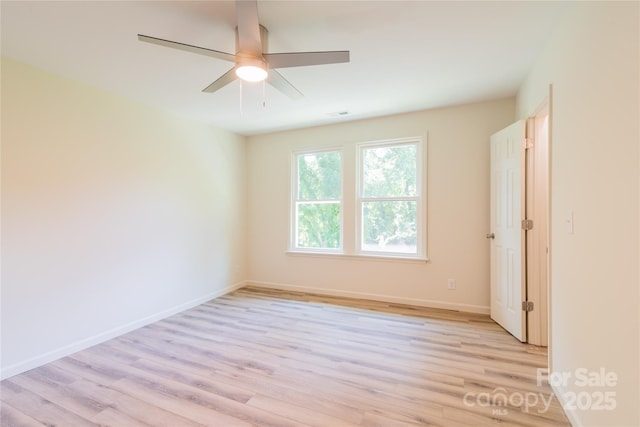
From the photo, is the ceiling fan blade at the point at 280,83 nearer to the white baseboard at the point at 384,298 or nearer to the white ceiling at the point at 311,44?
the white ceiling at the point at 311,44

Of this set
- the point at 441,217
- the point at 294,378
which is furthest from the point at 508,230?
the point at 294,378

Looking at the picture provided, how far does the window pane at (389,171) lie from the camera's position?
12.5ft

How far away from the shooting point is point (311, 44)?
214 centimetres

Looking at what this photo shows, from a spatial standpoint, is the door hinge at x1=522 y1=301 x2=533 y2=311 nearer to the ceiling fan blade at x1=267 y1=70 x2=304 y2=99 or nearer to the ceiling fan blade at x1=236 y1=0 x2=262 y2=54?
the ceiling fan blade at x1=267 y1=70 x2=304 y2=99

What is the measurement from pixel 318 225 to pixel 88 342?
9.61ft

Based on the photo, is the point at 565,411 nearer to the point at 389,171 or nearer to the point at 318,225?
the point at 389,171

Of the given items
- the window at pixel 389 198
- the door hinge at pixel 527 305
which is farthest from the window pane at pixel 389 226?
the door hinge at pixel 527 305

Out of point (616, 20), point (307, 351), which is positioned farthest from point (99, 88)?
point (616, 20)

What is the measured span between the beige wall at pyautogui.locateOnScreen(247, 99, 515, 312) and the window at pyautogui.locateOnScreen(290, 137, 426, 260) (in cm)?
13

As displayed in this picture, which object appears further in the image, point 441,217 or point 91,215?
point 441,217

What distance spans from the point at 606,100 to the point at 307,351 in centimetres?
259

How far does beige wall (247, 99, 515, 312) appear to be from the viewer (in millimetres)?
3428

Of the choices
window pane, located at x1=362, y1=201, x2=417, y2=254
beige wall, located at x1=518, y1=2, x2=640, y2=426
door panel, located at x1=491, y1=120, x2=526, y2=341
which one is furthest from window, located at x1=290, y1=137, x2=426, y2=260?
beige wall, located at x1=518, y1=2, x2=640, y2=426

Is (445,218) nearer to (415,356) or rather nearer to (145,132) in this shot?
(415,356)
